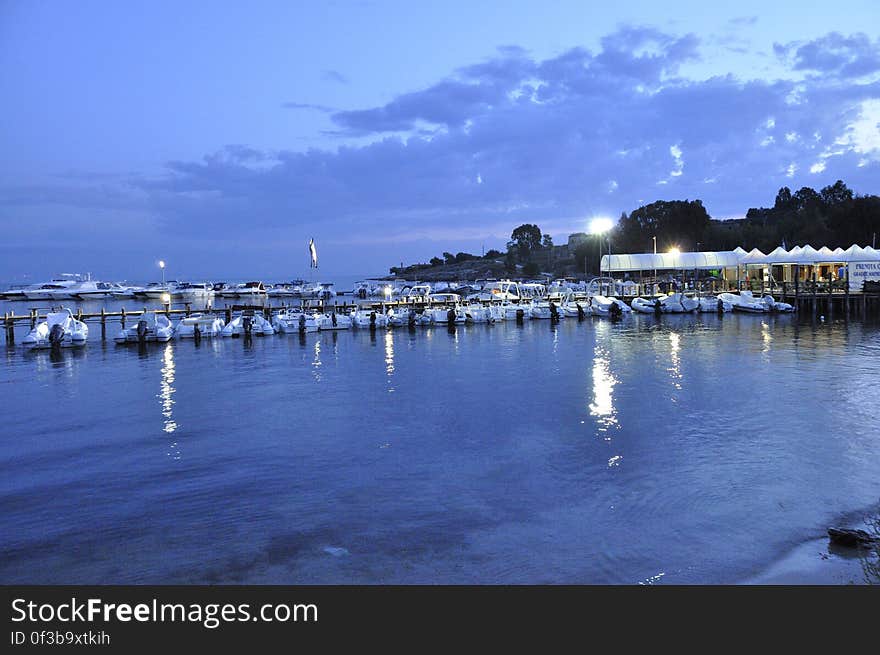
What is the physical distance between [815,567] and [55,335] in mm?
47471

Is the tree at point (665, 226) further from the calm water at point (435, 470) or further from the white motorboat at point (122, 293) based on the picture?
the white motorboat at point (122, 293)

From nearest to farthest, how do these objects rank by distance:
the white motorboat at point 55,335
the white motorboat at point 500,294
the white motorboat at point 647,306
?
the white motorboat at point 55,335
the white motorboat at point 647,306
the white motorboat at point 500,294

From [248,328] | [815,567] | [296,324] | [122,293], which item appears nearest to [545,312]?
[296,324]

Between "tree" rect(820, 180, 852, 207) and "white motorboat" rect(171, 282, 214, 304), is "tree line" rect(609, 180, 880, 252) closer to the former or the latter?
"tree" rect(820, 180, 852, 207)

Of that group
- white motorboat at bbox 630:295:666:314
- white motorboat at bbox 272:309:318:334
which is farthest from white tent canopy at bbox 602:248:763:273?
white motorboat at bbox 272:309:318:334

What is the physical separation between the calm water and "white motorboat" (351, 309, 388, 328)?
2269 cm

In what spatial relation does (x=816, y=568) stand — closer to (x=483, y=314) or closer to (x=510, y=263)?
(x=483, y=314)

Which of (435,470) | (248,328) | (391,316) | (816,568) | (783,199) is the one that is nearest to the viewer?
(816,568)

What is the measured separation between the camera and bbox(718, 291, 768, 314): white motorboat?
6103cm

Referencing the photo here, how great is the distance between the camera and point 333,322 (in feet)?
181

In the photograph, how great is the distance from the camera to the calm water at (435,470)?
1056cm

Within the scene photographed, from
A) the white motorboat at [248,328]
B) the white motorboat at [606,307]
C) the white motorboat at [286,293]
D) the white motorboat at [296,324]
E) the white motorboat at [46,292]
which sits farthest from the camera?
the white motorboat at [46,292]

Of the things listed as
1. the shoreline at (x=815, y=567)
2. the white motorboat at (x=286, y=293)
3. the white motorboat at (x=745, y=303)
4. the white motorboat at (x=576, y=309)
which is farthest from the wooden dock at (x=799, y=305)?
the white motorboat at (x=286, y=293)
